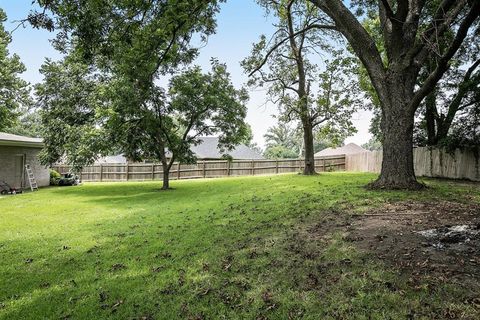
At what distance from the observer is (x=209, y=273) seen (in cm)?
431

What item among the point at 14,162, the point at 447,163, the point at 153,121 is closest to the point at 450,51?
the point at 447,163

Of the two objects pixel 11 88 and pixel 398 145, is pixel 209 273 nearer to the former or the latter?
pixel 398 145

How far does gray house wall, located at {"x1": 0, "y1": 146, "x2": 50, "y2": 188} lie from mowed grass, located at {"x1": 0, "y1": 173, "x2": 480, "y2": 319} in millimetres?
Answer: 12266

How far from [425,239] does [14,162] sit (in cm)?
2072

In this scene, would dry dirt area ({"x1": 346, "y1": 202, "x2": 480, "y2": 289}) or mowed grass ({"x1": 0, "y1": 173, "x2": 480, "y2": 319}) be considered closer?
mowed grass ({"x1": 0, "y1": 173, "x2": 480, "y2": 319})

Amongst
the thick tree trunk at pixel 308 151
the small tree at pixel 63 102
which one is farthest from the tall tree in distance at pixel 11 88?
the thick tree trunk at pixel 308 151

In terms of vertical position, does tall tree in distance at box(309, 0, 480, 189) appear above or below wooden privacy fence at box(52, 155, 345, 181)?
above

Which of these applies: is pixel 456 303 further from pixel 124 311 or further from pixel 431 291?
pixel 124 311

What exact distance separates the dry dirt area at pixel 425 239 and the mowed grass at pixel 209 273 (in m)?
0.24

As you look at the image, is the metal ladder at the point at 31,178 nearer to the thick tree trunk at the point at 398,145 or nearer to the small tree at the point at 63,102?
the small tree at the point at 63,102

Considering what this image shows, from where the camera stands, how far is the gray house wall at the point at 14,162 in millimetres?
17734

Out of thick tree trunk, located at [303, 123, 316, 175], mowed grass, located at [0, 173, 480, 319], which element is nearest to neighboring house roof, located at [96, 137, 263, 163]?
thick tree trunk, located at [303, 123, 316, 175]

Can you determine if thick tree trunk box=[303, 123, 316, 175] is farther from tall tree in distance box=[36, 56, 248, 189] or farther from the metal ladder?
the metal ladder

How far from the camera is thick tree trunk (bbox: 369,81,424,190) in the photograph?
8.65 m
